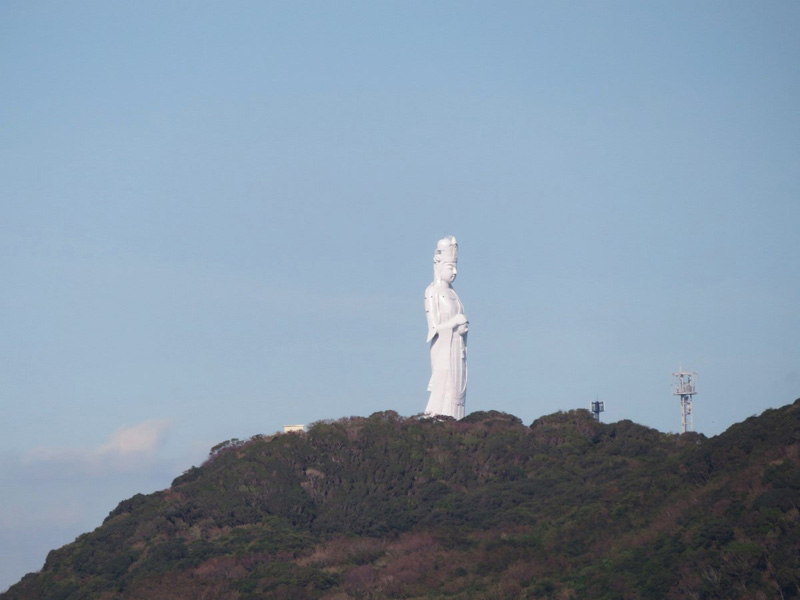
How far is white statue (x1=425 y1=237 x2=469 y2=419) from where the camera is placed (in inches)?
1497

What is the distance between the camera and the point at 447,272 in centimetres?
3875

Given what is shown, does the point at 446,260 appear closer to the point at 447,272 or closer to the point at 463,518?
the point at 447,272

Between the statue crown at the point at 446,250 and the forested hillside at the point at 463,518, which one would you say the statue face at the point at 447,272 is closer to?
the statue crown at the point at 446,250

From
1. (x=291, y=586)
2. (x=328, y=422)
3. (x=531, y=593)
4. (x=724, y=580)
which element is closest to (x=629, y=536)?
(x=531, y=593)

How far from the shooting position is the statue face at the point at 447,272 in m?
38.8

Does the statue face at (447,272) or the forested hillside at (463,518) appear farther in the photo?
the statue face at (447,272)

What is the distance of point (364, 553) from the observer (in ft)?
99.0

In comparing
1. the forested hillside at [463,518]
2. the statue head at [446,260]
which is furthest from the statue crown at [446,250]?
Answer: the forested hillside at [463,518]

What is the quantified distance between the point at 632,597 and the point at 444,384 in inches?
573

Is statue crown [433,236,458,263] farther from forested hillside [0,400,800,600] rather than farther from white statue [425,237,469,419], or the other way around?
forested hillside [0,400,800,600]

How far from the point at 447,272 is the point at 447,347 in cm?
239

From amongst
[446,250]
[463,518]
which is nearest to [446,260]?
[446,250]

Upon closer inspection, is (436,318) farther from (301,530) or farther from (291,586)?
(291,586)

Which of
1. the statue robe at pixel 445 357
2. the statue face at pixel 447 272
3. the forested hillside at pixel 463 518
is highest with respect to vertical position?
the statue face at pixel 447 272
